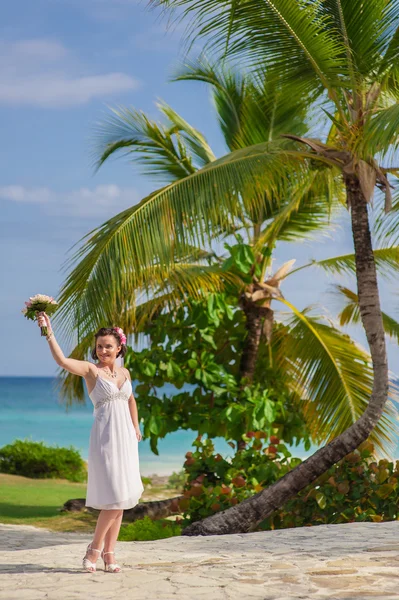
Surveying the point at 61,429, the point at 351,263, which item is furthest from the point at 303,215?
the point at 61,429

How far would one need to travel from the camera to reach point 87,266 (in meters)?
8.41

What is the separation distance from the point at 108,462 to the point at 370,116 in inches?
199

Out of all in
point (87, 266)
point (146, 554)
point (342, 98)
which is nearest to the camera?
point (146, 554)

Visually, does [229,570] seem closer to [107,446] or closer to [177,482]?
[107,446]

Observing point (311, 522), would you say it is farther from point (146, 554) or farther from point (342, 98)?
point (342, 98)

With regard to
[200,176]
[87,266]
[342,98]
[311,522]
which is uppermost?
[342,98]

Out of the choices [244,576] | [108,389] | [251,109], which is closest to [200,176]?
[251,109]

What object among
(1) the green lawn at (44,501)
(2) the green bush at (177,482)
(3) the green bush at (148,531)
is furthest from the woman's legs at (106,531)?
(2) the green bush at (177,482)

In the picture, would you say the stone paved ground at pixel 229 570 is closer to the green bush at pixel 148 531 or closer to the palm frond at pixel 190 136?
the green bush at pixel 148 531

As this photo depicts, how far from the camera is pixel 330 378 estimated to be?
10570 mm

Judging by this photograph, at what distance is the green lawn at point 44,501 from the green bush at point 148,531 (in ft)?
4.10

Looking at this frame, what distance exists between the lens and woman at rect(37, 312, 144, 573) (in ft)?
17.1

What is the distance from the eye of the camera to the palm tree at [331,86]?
27.7ft

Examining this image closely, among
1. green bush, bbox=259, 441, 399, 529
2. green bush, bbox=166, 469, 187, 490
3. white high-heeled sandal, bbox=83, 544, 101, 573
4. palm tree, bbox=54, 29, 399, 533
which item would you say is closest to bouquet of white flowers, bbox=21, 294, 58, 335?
white high-heeled sandal, bbox=83, 544, 101, 573
